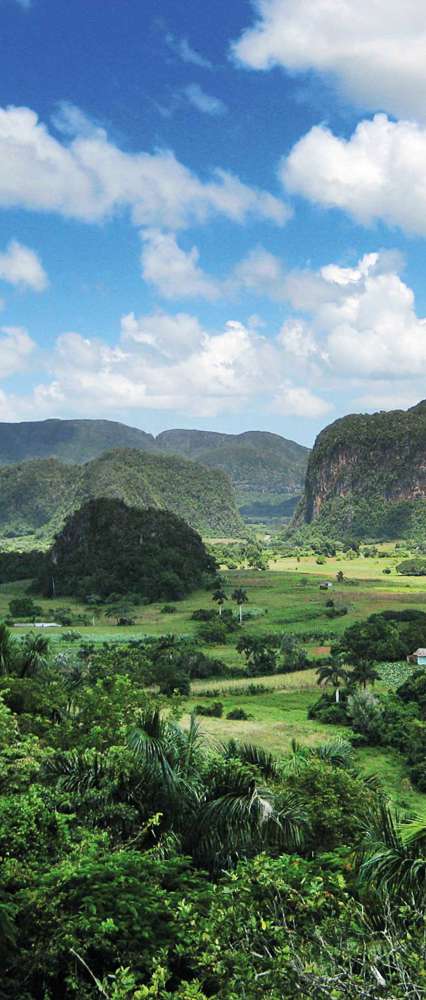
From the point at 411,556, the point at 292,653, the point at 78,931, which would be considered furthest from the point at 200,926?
A: the point at 411,556

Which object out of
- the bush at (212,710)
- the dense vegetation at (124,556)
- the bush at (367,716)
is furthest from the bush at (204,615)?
the bush at (367,716)

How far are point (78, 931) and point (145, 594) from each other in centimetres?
7629

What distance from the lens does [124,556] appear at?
293 feet

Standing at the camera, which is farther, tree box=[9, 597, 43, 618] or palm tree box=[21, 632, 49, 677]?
tree box=[9, 597, 43, 618]

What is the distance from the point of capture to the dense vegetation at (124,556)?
85.1m

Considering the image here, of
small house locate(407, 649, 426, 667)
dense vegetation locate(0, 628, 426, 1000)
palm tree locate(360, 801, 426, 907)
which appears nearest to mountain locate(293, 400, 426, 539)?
small house locate(407, 649, 426, 667)

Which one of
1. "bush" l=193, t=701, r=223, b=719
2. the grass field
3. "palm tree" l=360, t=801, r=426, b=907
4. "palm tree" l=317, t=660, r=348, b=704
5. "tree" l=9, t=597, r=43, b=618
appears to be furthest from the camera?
"tree" l=9, t=597, r=43, b=618

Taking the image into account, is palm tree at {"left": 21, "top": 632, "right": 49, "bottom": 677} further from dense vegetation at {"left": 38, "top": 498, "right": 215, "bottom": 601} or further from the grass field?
dense vegetation at {"left": 38, "top": 498, "right": 215, "bottom": 601}

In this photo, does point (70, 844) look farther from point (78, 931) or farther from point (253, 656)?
point (253, 656)

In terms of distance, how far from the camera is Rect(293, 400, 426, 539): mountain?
534ft

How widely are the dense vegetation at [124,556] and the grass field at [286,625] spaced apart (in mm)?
3470

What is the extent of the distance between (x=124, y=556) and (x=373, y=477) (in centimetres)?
10194

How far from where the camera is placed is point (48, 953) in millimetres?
7004

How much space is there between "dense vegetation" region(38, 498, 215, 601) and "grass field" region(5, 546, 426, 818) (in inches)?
137
